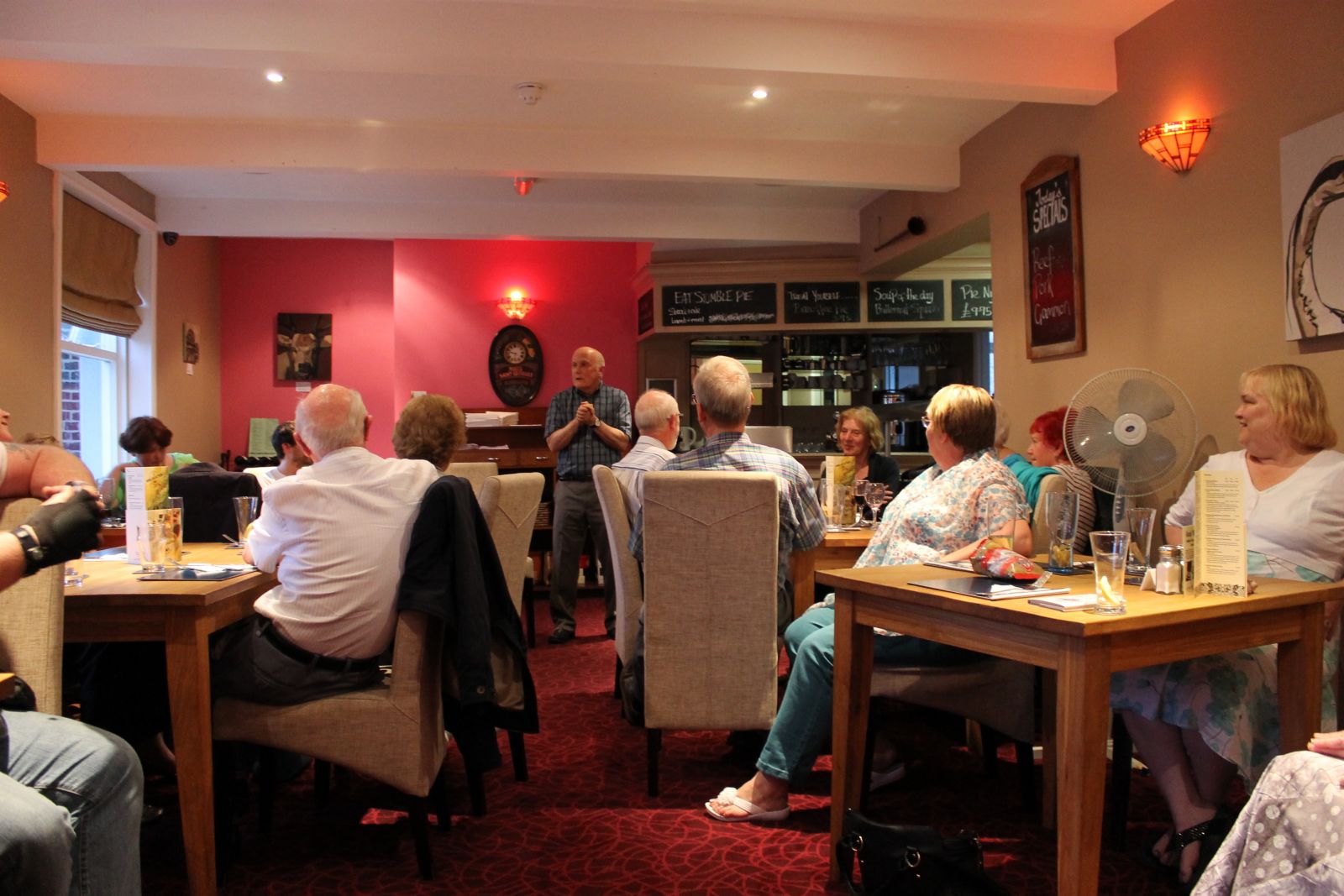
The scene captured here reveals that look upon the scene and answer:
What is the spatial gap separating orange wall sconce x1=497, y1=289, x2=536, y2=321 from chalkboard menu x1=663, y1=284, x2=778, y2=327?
158cm

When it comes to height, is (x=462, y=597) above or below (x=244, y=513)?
below

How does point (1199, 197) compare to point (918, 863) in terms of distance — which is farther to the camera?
point (1199, 197)

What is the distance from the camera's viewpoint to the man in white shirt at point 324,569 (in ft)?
7.49

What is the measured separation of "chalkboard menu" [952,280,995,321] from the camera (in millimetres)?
7801

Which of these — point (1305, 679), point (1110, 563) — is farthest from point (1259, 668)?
point (1110, 563)

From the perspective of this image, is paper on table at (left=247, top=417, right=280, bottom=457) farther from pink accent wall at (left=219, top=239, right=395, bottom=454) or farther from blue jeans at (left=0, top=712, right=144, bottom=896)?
blue jeans at (left=0, top=712, right=144, bottom=896)

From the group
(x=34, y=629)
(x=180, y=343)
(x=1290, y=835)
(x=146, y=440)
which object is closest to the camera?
(x=1290, y=835)

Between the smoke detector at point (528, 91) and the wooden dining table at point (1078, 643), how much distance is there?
341cm

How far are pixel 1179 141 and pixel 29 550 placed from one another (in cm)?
402

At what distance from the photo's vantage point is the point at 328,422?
7.86 feet

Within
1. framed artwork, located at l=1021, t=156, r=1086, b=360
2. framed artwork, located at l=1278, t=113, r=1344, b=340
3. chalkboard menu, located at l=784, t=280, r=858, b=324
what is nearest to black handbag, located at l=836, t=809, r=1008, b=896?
framed artwork, located at l=1278, t=113, r=1344, b=340

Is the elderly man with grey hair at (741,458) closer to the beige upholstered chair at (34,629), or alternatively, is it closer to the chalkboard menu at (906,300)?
the beige upholstered chair at (34,629)

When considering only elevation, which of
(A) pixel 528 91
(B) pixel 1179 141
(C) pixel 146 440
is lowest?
(C) pixel 146 440

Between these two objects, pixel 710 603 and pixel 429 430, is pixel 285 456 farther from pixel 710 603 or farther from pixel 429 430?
pixel 710 603
